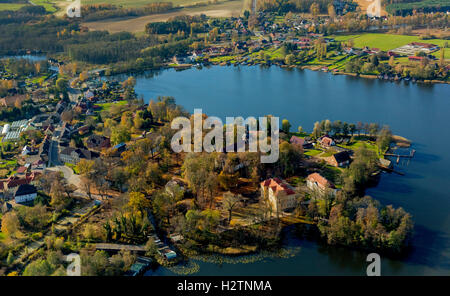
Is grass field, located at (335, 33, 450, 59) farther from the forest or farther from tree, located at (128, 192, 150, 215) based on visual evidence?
tree, located at (128, 192, 150, 215)

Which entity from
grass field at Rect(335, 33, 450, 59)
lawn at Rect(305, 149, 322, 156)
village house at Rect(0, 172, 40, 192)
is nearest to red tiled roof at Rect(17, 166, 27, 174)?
village house at Rect(0, 172, 40, 192)

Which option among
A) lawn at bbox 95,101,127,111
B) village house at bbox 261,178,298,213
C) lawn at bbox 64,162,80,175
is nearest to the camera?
village house at bbox 261,178,298,213

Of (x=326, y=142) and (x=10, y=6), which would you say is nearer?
(x=326, y=142)

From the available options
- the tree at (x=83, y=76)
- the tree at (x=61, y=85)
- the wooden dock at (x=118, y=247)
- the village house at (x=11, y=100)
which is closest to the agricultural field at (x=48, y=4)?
the tree at (x=83, y=76)

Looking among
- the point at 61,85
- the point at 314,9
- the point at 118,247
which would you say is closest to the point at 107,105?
the point at 61,85

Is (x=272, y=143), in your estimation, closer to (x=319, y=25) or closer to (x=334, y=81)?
(x=334, y=81)

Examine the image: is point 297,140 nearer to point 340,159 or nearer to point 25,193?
point 340,159

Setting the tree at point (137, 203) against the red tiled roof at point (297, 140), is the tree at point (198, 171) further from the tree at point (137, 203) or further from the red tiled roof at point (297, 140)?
the red tiled roof at point (297, 140)
